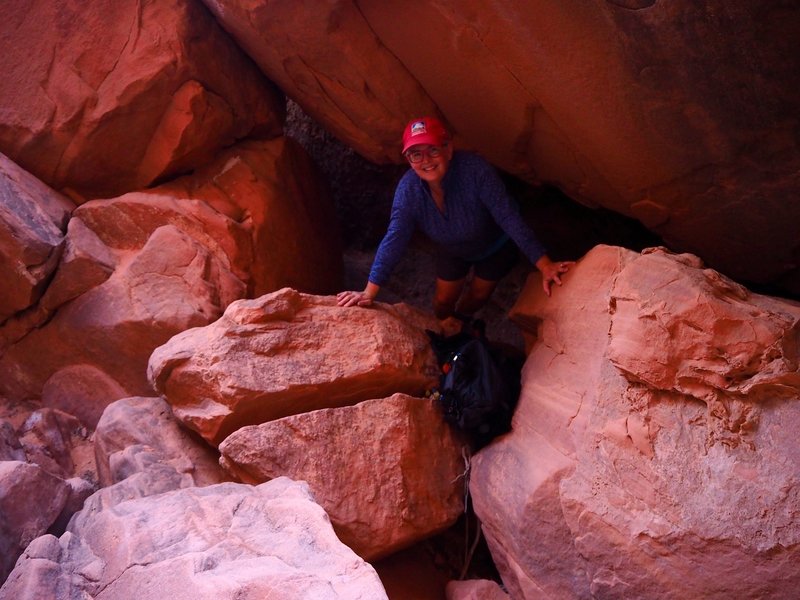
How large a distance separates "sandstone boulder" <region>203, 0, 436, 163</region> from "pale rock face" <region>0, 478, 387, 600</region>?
7.61ft

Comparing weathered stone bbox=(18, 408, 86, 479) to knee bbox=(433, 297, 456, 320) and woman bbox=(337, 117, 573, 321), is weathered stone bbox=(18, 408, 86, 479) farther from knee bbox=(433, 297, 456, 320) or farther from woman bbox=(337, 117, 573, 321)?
knee bbox=(433, 297, 456, 320)

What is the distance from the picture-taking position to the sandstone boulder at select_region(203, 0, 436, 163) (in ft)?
11.4

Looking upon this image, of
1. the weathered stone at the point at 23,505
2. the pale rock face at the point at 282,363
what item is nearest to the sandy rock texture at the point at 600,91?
the pale rock face at the point at 282,363

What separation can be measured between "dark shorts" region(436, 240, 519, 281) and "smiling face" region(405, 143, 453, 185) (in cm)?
72

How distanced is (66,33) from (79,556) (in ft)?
9.67

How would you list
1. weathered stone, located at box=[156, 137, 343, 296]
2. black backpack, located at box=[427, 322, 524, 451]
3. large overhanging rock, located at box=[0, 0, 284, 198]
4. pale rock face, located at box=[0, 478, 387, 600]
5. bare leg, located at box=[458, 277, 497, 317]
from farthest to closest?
weathered stone, located at box=[156, 137, 343, 296], bare leg, located at box=[458, 277, 497, 317], large overhanging rock, located at box=[0, 0, 284, 198], black backpack, located at box=[427, 322, 524, 451], pale rock face, located at box=[0, 478, 387, 600]

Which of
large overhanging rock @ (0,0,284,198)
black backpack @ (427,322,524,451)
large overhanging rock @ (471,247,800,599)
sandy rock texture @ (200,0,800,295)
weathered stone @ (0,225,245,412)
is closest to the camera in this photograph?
large overhanging rock @ (471,247,800,599)

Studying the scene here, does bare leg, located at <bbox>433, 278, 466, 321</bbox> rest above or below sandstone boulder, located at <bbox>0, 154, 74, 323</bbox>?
below

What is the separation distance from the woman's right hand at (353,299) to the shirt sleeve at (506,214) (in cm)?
78

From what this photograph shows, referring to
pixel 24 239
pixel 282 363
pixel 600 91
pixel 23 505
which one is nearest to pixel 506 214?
pixel 600 91

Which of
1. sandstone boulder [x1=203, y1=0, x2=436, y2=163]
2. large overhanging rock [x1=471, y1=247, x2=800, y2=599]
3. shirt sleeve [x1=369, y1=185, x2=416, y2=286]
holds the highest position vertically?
sandstone boulder [x1=203, y1=0, x2=436, y2=163]

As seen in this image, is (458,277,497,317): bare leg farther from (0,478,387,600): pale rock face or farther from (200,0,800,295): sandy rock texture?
(0,478,387,600): pale rock face

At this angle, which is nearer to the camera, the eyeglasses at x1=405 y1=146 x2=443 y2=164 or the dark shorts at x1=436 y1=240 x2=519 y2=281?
the eyeglasses at x1=405 y1=146 x2=443 y2=164

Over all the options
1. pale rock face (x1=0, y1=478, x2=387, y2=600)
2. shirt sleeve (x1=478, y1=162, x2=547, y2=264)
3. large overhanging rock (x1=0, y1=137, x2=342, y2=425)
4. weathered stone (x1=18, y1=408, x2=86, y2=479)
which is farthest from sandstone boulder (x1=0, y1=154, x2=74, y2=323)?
shirt sleeve (x1=478, y1=162, x2=547, y2=264)
